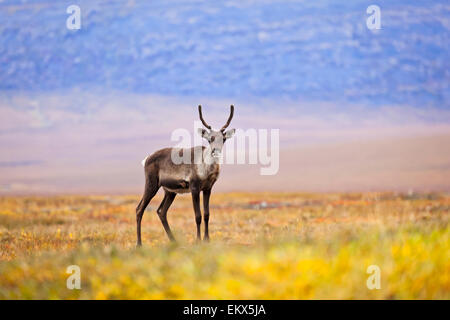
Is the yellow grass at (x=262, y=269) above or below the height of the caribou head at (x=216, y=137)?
below

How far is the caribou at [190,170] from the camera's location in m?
15.2

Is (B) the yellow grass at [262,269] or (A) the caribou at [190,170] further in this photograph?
(A) the caribou at [190,170]

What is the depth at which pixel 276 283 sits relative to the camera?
32.3 ft

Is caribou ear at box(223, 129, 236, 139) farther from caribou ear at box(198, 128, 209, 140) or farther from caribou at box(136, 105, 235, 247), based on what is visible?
caribou ear at box(198, 128, 209, 140)

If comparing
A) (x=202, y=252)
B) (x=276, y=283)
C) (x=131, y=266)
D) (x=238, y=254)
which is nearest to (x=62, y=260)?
(x=131, y=266)

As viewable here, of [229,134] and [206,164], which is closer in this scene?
[229,134]

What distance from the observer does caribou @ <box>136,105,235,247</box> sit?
15.2 metres

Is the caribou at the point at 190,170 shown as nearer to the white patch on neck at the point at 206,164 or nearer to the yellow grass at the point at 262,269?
the white patch on neck at the point at 206,164

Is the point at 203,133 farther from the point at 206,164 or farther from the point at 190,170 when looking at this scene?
the point at 190,170

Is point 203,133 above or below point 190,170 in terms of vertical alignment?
above

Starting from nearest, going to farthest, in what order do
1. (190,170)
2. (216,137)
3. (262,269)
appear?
(262,269) < (216,137) < (190,170)

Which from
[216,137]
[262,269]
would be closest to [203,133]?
[216,137]

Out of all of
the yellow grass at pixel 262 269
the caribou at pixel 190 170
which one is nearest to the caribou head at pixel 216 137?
the caribou at pixel 190 170

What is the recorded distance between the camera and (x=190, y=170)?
15891 mm
